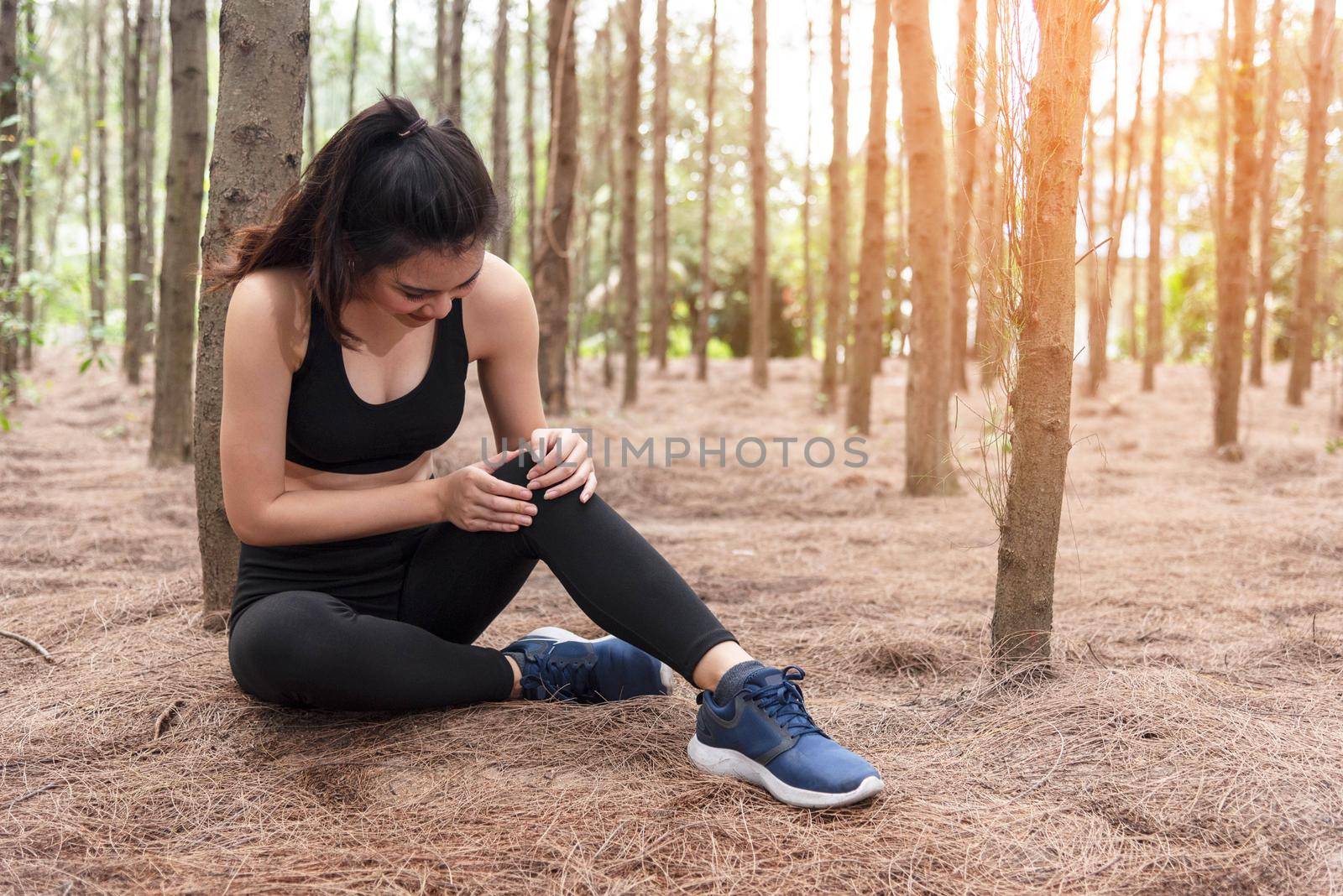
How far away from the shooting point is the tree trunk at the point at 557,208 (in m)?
6.27

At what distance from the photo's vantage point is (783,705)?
1.65m

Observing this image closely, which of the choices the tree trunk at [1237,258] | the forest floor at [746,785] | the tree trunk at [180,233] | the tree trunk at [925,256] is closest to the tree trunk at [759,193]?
the tree trunk at [1237,258]

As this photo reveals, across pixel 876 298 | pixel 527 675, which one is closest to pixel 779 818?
pixel 527 675

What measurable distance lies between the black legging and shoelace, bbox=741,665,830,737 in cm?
12

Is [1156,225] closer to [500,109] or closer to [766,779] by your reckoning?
[500,109]

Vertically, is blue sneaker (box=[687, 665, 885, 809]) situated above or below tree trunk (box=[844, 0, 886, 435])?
below

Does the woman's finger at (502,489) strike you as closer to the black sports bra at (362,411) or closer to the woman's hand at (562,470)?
the woman's hand at (562,470)

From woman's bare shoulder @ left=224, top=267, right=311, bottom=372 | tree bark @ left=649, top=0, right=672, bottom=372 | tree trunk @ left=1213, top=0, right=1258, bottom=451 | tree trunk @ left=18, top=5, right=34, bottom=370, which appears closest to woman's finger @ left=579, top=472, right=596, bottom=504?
woman's bare shoulder @ left=224, top=267, right=311, bottom=372

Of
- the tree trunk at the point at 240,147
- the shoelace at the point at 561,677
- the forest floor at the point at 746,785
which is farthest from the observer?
the tree trunk at the point at 240,147

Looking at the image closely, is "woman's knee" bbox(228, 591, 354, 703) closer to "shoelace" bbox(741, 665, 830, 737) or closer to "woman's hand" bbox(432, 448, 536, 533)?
"woman's hand" bbox(432, 448, 536, 533)

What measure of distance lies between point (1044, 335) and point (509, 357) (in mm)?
1131

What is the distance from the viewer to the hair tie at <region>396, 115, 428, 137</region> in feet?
5.43

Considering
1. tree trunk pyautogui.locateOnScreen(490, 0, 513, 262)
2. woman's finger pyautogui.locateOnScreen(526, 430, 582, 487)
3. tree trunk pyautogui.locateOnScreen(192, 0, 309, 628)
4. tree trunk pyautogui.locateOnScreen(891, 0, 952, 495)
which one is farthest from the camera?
tree trunk pyautogui.locateOnScreen(490, 0, 513, 262)

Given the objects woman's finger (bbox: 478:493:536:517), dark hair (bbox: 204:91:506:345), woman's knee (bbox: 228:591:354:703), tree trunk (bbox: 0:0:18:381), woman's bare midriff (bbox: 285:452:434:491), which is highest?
tree trunk (bbox: 0:0:18:381)
